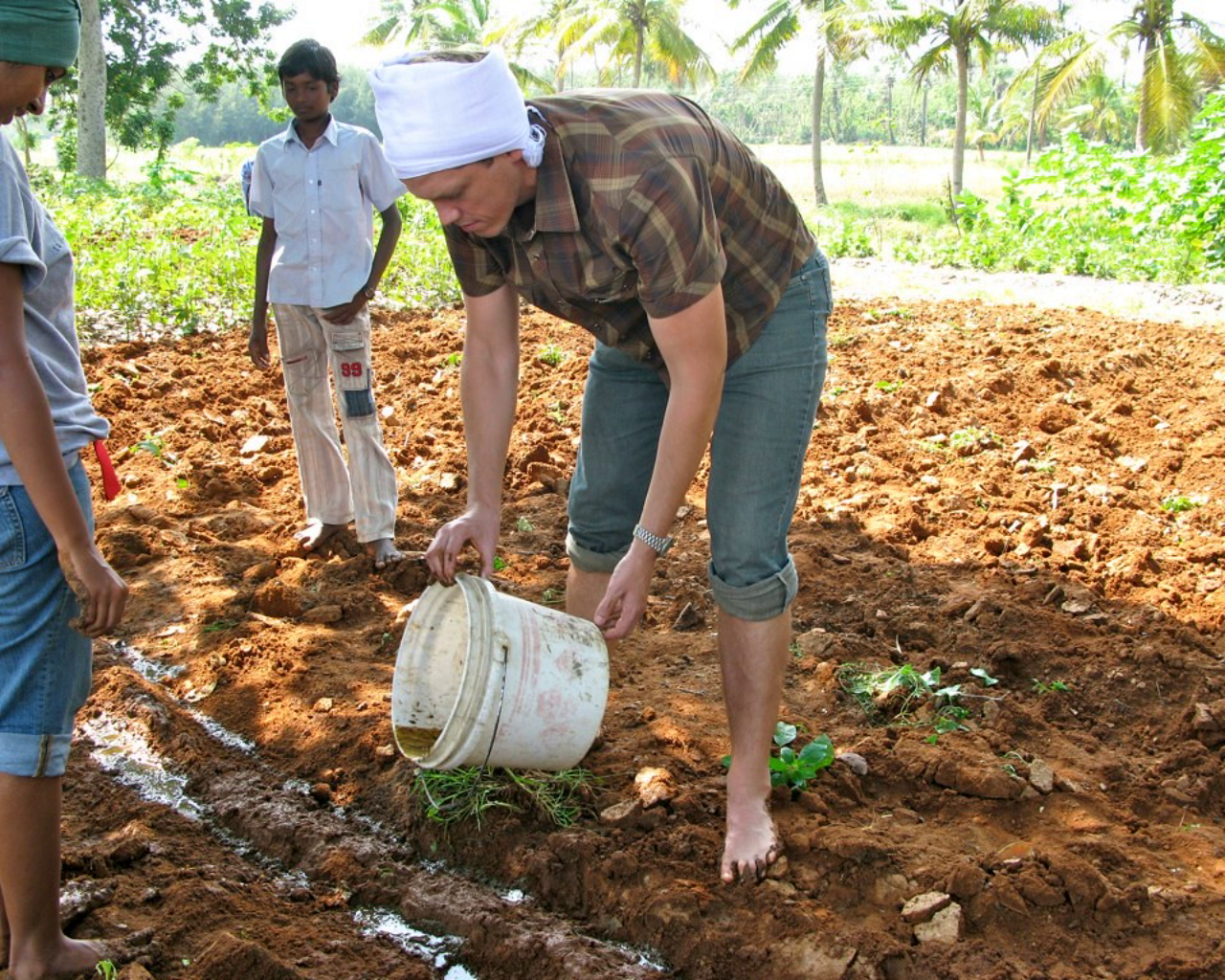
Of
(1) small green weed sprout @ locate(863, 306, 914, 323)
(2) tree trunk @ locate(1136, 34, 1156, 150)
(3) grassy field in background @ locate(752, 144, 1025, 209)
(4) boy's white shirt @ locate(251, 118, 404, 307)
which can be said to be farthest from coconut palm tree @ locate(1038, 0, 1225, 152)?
(4) boy's white shirt @ locate(251, 118, 404, 307)

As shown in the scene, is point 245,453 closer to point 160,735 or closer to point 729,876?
point 160,735

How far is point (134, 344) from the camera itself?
7.46 m

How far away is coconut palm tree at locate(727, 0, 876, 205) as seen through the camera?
2586cm

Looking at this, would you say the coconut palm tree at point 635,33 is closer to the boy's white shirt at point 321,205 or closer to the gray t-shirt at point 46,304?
the boy's white shirt at point 321,205

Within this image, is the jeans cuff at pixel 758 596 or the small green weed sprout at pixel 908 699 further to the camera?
the small green weed sprout at pixel 908 699

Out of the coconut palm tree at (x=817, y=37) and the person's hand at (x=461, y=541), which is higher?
the coconut palm tree at (x=817, y=37)

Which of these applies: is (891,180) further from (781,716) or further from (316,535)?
(781,716)

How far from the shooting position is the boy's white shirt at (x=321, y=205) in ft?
13.5

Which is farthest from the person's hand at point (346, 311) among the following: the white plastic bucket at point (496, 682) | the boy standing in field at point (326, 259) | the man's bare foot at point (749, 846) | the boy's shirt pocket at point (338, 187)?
the man's bare foot at point (749, 846)

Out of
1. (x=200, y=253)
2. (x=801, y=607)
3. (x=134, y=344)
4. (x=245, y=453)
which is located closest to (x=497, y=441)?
(x=801, y=607)

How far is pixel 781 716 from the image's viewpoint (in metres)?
3.34

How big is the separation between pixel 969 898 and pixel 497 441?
4.63ft

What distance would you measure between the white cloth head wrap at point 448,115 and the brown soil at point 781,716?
152 centimetres

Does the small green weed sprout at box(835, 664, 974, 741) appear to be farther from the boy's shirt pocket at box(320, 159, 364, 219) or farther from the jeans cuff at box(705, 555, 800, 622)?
the boy's shirt pocket at box(320, 159, 364, 219)
